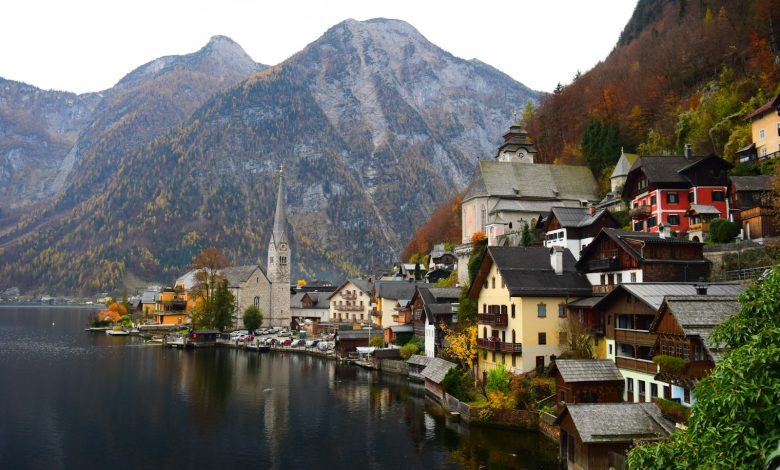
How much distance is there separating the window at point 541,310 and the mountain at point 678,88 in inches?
1045

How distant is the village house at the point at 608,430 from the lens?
2675 cm

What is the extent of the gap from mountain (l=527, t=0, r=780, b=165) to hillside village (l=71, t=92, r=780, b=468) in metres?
7.50

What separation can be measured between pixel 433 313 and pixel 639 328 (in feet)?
90.2

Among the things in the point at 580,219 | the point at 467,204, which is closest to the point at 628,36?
the point at 467,204

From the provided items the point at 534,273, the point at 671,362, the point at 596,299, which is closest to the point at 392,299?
the point at 534,273

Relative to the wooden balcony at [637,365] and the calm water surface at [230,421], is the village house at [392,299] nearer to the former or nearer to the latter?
the calm water surface at [230,421]

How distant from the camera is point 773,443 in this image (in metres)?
9.39

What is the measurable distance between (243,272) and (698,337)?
104 metres

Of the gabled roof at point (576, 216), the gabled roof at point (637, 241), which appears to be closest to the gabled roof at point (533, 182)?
the gabled roof at point (576, 216)

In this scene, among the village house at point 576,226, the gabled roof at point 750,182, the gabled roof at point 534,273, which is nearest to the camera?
the gabled roof at point 534,273

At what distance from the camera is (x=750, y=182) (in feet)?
149

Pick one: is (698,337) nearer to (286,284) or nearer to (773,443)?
(773,443)

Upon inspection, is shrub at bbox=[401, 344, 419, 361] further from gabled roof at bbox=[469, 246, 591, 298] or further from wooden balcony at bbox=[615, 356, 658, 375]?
wooden balcony at bbox=[615, 356, 658, 375]

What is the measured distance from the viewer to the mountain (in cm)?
6081
